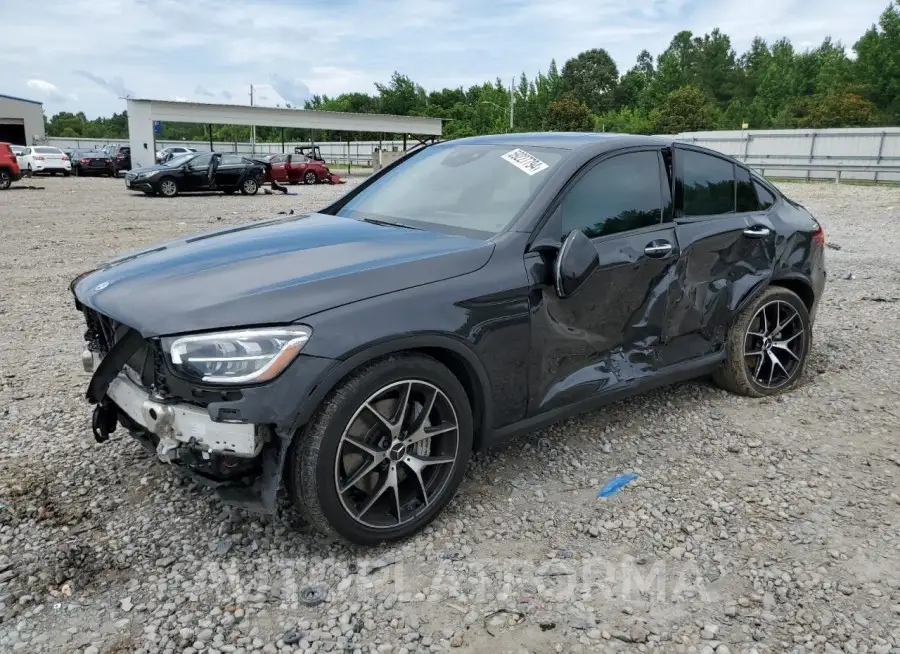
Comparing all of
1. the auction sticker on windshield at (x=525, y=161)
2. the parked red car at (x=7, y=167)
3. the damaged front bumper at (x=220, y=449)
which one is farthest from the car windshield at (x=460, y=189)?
the parked red car at (x=7, y=167)

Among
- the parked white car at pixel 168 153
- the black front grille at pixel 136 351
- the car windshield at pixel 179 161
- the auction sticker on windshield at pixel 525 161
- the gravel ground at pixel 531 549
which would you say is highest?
the parked white car at pixel 168 153

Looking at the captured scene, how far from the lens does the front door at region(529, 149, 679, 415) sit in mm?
3388

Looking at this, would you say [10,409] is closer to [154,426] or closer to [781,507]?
[154,426]

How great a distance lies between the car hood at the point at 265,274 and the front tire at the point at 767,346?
7.04 ft

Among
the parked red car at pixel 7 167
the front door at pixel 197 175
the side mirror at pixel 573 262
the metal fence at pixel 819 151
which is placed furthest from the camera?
the metal fence at pixel 819 151

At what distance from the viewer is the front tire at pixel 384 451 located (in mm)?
2703

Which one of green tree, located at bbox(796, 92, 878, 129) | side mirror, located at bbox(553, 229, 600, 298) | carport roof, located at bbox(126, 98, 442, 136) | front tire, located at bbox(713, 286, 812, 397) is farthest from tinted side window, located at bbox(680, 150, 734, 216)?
green tree, located at bbox(796, 92, 878, 129)

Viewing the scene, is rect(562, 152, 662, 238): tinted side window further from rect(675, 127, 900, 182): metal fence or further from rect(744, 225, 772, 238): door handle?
rect(675, 127, 900, 182): metal fence

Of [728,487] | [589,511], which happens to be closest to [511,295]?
[589,511]

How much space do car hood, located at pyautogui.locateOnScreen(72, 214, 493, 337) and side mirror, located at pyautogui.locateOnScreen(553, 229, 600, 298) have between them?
322mm

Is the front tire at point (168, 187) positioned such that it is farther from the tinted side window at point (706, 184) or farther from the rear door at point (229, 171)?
the tinted side window at point (706, 184)

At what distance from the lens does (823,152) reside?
1335 inches

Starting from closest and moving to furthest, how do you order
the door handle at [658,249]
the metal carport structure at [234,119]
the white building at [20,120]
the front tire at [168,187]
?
the door handle at [658,249]
the front tire at [168,187]
the metal carport structure at [234,119]
the white building at [20,120]

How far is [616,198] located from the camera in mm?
3762
